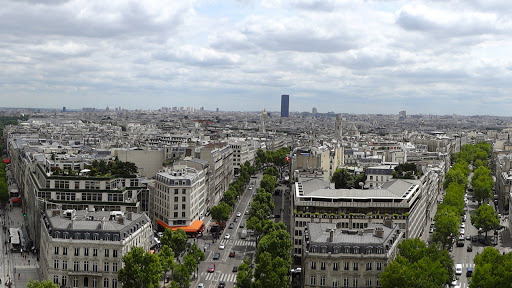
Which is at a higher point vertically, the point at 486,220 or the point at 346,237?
the point at 346,237

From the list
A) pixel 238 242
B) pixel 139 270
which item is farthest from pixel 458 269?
pixel 139 270

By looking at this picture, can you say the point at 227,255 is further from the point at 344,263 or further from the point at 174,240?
the point at 344,263

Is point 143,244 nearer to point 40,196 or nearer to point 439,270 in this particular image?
point 40,196

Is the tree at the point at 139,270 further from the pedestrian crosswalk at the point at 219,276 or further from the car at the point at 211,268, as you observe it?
the car at the point at 211,268

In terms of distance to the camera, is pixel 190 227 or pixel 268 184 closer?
pixel 190 227

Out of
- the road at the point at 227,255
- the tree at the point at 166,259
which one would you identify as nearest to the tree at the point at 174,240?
the road at the point at 227,255

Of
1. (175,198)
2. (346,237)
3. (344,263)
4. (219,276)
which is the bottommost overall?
(219,276)

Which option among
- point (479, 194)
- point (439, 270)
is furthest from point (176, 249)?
point (479, 194)

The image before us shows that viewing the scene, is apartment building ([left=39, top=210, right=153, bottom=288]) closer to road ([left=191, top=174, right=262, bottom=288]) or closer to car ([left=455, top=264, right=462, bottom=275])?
road ([left=191, top=174, right=262, bottom=288])
